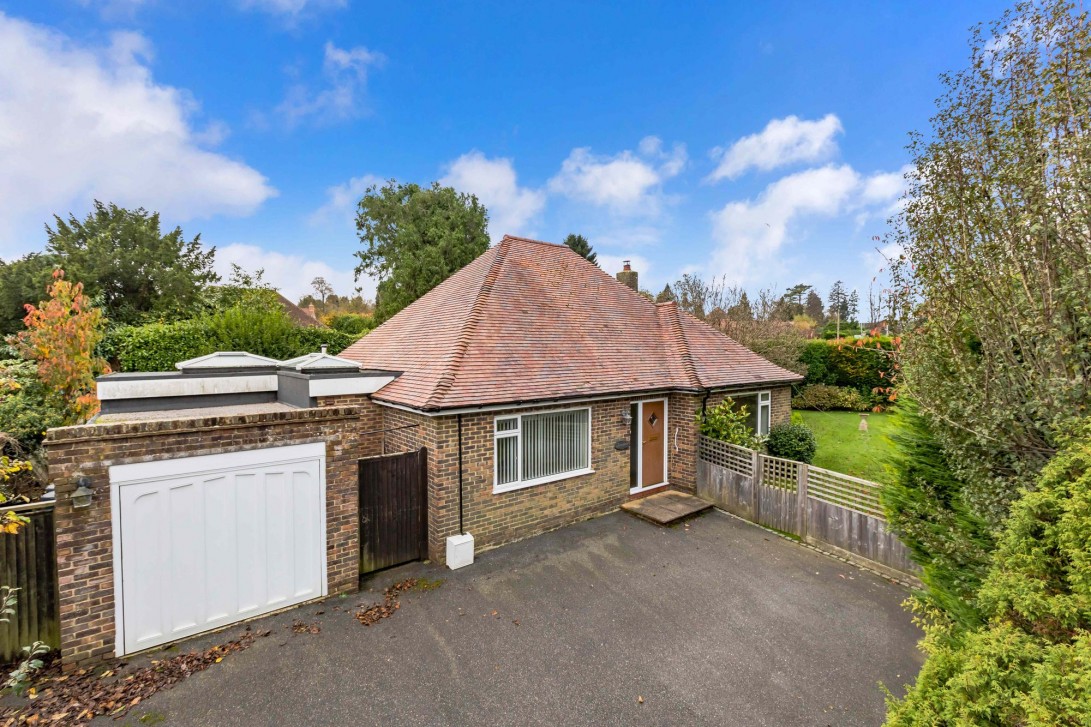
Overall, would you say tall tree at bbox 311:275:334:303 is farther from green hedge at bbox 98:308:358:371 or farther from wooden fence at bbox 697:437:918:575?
wooden fence at bbox 697:437:918:575

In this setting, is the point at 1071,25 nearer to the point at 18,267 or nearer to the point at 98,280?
the point at 98,280

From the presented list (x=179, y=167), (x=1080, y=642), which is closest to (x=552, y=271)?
(x=1080, y=642)

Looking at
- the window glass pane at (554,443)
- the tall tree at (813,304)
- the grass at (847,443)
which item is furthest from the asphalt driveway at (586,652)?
the tall tree at (813,304)

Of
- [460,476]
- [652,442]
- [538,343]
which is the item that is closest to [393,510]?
[460,476]

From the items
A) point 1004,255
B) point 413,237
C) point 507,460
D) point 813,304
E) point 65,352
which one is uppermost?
point 413,237

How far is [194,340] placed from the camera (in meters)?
14.4

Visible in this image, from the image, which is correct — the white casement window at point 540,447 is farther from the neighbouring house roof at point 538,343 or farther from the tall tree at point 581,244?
the tall tree at point 581,244

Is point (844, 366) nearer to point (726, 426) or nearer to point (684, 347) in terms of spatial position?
point (684, 347)

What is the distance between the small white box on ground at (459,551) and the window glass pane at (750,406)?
8.16 m

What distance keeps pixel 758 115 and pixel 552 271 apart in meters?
8.27

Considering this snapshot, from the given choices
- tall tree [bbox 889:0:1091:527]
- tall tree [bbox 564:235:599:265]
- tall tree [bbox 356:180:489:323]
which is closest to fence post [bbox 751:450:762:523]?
tall tree [bbox 889:0:1091:527]

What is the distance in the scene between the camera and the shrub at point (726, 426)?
9.84 meters

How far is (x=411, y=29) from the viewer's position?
1190 cm

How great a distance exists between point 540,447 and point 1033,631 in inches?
264
